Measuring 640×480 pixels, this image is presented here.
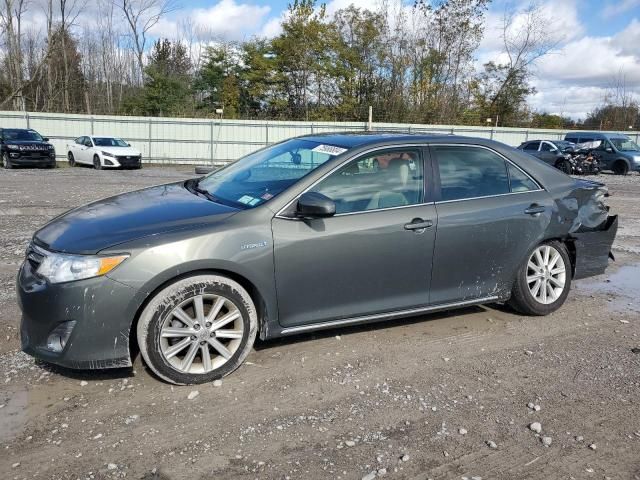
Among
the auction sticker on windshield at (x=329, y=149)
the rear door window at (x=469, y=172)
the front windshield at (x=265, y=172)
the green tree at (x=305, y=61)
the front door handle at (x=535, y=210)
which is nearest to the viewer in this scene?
the front windshield at (x=265, y=172)

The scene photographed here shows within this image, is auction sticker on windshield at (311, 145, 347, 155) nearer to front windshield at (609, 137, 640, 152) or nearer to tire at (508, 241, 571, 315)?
tire at (508, 241, 571, 315)

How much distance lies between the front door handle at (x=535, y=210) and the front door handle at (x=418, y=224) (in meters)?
1.03

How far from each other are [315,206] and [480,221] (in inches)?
58.6

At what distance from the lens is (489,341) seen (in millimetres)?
4316

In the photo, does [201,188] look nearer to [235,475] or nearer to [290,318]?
[290,318]

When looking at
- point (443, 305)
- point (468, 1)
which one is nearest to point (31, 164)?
point (443, 305)

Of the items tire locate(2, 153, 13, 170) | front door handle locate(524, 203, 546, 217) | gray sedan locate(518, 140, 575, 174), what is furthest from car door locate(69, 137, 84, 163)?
front door handle locate(524, 203, 546, 217)

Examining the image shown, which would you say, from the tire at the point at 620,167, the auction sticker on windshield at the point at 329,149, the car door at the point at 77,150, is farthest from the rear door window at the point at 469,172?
the tire at the point at 620,167

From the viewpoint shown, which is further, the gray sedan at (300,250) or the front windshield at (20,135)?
the front windshield at (20,135)

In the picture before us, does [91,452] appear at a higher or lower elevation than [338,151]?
Result: lower

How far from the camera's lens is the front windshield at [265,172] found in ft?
12.8

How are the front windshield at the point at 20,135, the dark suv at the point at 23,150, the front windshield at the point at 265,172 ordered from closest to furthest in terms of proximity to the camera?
the front windshield at the point at 265,172 < the dark suv at the point at 23,150 < the front windshield at the point at 20,135

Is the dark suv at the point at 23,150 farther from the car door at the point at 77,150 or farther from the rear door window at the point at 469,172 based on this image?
the rear door window at the point at 469,172

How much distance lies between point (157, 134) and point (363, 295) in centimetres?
2701
